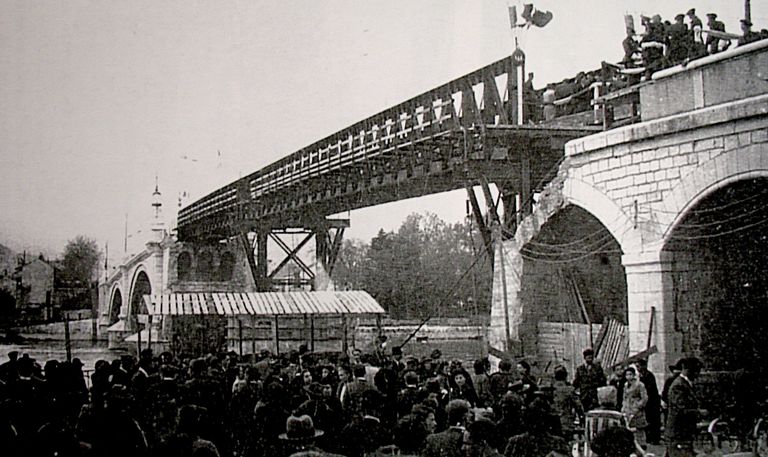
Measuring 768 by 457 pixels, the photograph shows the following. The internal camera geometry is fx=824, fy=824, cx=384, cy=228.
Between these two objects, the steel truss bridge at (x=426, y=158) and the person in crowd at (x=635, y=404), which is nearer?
the person in crowd at (x=635, y=404)

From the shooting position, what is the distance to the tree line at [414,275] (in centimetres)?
4019

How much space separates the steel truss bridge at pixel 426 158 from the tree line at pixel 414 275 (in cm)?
1201

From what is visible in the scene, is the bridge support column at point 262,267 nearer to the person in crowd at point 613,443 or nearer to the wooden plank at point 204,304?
the wooden plank at point 204,304

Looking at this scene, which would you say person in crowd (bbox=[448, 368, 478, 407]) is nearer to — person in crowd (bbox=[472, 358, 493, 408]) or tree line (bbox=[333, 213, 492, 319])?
person in crowd (bbox=[472, 358, 493, 408])

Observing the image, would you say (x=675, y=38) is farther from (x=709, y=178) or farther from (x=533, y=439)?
(x=533, y=439)

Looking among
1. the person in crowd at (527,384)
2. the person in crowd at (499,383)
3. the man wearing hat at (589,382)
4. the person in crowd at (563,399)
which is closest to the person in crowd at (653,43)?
Answer: the man wearing hat at (589,382)

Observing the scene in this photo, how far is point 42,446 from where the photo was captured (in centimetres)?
489

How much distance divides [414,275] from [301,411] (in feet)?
117

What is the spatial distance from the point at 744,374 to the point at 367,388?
3.81m

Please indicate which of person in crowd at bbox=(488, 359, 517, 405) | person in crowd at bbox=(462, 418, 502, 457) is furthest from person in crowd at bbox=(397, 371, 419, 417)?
person in crowd at bbox=(462, 418, 502, 457)

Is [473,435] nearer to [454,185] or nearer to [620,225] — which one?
[620,225]

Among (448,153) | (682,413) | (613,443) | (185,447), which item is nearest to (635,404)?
(682,413)

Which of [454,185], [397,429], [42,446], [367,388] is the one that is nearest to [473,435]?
[397,429]

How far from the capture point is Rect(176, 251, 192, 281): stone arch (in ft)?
92.0
